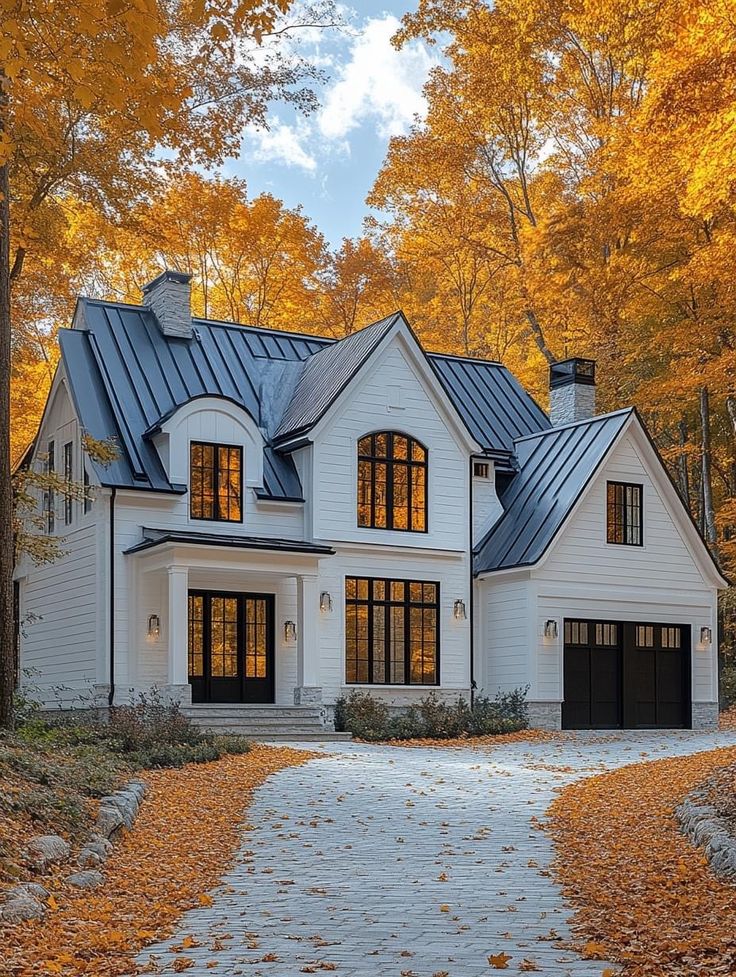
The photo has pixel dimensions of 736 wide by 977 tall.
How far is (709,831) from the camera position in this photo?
30.7 ft

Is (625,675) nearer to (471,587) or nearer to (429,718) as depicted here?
(471,587)

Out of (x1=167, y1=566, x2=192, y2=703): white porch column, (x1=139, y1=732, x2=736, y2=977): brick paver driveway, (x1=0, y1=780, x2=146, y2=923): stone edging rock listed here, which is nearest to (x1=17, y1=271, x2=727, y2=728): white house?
(x1=167, y1=566, x2=192, y2=703): white porch column

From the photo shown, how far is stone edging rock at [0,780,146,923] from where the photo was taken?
7254mm

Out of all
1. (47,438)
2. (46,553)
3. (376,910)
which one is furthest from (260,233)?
(376,910)

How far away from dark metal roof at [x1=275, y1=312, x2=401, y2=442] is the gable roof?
0.03 m

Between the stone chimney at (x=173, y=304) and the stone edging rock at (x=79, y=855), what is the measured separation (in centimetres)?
1411

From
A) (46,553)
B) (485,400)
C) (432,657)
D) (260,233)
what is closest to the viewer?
(46,553)

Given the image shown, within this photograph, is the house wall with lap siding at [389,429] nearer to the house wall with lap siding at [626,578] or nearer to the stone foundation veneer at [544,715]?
the house wall with lap siding at [626,578]

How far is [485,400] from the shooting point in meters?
28.1

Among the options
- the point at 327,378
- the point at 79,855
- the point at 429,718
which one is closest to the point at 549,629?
the point at 429,718

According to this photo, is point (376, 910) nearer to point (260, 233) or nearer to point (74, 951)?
point (74, 951)

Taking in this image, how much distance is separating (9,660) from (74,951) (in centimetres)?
740

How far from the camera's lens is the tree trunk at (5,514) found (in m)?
13.5

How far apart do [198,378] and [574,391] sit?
866cm
